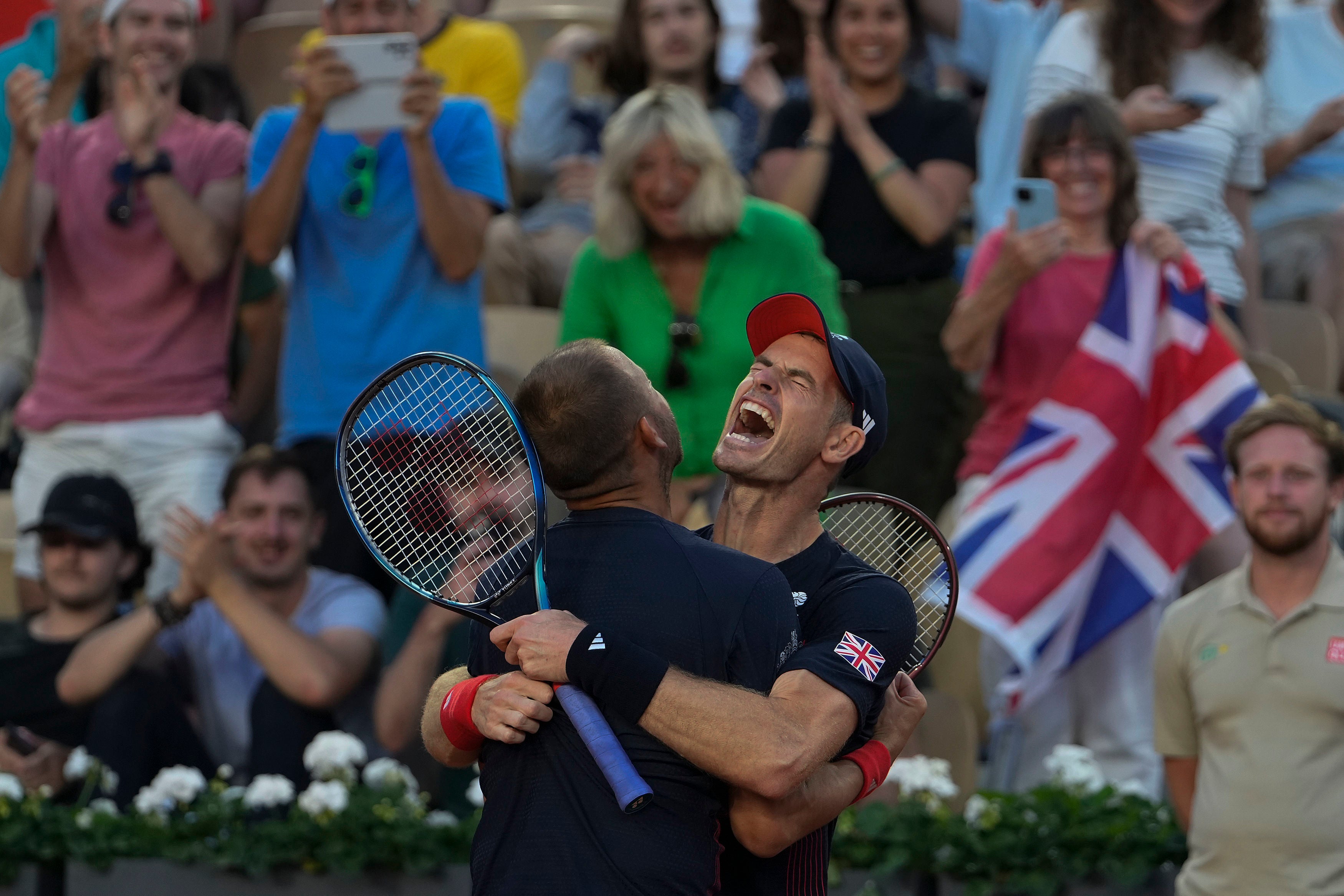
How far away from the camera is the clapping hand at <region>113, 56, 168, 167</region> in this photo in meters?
6.26

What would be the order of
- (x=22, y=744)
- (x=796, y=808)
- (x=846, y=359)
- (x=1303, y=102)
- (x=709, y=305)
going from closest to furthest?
(x=796, y=808) < (x=846, y=359) < (x=22, y=744) < (x=709, y=305) < (x=1303, y=102)

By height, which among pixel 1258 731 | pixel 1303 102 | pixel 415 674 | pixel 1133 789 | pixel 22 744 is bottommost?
pixel 22 744

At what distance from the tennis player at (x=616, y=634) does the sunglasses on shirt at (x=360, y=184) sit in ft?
11.9

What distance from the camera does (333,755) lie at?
17.1ft

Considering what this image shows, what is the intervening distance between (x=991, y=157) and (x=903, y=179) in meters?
1.27

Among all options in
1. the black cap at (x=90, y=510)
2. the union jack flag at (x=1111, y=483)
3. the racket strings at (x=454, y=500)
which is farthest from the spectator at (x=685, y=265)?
the racket strings at (x=454, y=500)

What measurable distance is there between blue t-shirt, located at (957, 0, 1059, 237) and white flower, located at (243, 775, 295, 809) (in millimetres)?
3566

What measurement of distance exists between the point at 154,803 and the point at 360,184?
2.19 m

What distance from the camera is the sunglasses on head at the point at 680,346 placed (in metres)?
5.70

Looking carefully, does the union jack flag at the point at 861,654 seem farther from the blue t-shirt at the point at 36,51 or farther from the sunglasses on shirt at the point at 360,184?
the blue t-shirt at the point at 36,51

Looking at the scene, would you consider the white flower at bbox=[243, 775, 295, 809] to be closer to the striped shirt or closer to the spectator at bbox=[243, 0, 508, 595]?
the spectator at bbox=[243, 0, 508, 595]

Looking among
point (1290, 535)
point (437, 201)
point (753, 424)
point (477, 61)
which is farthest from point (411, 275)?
point (753, 424)

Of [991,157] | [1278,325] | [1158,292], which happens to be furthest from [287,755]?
[1278,325]

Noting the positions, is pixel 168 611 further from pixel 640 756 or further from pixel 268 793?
pixel 640 756
